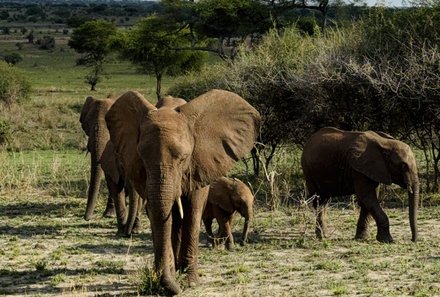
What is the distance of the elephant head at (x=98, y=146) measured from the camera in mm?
13898

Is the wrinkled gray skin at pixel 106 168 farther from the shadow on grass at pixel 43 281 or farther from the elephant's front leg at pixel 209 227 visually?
the shadow on grass at pixel 43 281

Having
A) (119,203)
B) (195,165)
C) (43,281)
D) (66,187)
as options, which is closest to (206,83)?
(66,187)

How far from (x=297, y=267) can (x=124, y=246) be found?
9.92ft

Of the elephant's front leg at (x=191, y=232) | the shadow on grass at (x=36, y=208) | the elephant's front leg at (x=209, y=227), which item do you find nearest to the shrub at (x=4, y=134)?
the shadow on grass at (x=36, y=208)

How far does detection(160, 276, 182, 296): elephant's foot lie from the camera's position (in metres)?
8.73

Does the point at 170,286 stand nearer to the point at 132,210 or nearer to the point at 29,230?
the point at 132,210

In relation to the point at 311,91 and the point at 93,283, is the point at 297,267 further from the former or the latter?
the point at 311,91

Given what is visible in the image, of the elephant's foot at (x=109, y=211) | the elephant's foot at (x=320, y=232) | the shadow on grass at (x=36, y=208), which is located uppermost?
the elephant's foot at (x=320, y=232)

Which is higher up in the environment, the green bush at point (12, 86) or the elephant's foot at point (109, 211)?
the elephant's foot at point (109, 211)

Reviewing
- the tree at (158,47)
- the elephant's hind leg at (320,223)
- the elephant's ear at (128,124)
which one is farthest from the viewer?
the tree at (158,47)

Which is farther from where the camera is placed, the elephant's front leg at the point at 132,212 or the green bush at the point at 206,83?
the green bush at the point at 206,83

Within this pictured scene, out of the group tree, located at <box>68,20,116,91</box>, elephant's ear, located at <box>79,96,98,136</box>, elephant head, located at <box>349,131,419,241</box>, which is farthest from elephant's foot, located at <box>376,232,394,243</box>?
tree, located at <box>68,20,116,91</box>

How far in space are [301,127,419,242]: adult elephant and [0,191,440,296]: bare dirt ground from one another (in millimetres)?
360

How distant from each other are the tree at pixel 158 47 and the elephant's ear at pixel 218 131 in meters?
27.9
